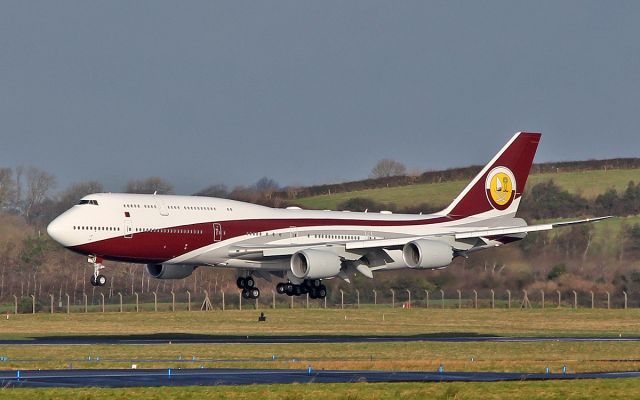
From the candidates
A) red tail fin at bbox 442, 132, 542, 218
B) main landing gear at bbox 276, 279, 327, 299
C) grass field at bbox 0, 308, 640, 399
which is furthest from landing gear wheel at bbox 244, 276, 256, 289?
red tail fin at bbox 442, 132, 542, 218

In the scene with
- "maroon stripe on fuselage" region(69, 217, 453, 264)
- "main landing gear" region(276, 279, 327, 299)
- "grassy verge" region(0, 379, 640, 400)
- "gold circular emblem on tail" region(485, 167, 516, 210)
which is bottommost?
"grassy verge" region(0, 379, 640, 400)

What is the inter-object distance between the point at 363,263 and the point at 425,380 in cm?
3232

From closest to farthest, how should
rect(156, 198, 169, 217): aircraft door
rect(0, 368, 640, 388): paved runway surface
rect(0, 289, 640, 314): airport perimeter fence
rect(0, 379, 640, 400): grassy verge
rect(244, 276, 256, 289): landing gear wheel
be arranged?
rect(0, 379, 640, 400): grassy verge
rect(0, 368, 640, 388): paved runway surface
rect(156, 198, 169, 217): aircraft door
rect(244, 276, 256, 289): landing gear wheel
rect(0, 289, 640, 314): airport perimeter fence

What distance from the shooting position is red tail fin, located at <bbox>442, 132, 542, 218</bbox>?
3255 inches

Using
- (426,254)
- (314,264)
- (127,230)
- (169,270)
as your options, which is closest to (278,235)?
(314,264)

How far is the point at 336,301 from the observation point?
305 ft

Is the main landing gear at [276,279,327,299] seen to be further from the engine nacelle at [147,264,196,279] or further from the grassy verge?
the grassy verge

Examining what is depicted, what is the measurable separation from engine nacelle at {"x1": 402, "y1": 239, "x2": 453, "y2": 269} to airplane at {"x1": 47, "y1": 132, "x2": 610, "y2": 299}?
5 centimetres

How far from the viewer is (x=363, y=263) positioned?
76.0 m

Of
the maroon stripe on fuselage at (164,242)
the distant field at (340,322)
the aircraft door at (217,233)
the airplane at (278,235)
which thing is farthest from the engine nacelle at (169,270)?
the distant field at (340,322)

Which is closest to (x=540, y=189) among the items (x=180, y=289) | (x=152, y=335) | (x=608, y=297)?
(x=608, y=297)

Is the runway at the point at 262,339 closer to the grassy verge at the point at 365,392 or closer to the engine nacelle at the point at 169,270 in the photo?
the engine nacelle at the point at 169,270

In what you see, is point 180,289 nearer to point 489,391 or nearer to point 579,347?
point 579,347

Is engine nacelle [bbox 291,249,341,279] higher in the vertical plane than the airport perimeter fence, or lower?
higher
